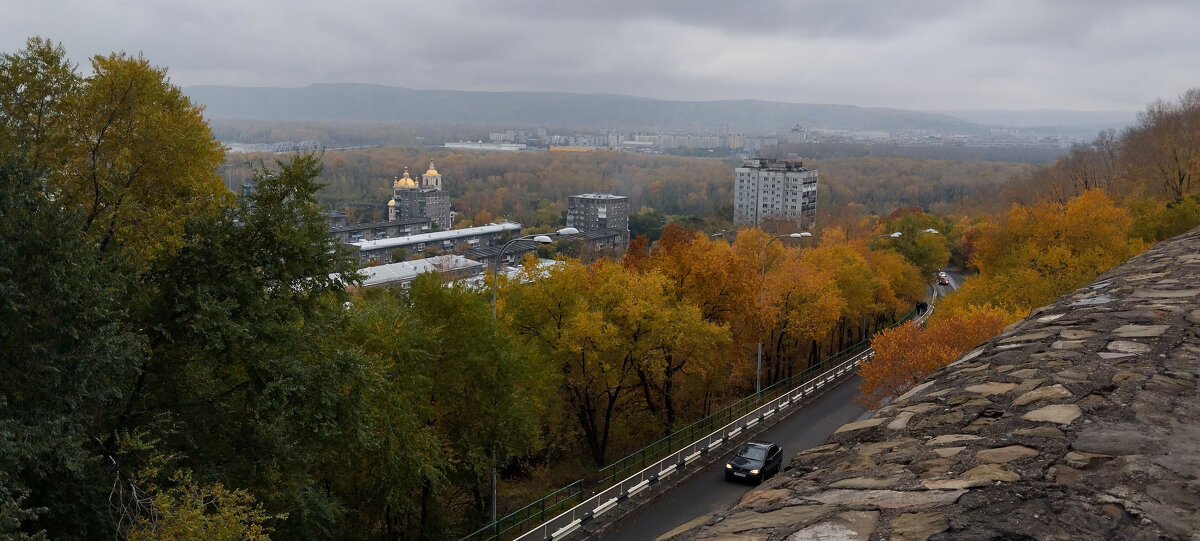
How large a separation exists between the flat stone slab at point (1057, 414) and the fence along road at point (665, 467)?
45.5 ft

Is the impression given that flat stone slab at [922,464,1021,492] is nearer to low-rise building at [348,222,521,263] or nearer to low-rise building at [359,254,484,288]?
low-rise building at [359,254,484,288]

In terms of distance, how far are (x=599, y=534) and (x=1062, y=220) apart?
96.6 feet

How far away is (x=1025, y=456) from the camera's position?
149 inches

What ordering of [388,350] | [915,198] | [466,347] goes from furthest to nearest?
1. [915,198]
2. [466,347]
3. [388,350]

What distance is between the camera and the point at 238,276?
1352cm

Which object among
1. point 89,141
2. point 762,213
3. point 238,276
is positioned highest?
point 89,141

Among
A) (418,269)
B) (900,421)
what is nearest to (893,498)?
(900,421)

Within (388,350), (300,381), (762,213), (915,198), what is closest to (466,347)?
(388,350)

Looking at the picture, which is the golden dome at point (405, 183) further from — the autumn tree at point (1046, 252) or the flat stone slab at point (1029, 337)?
the flat stone slab at point (1029, 337)

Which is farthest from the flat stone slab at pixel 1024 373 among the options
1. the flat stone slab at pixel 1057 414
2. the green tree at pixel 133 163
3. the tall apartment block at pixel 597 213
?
the tall apartment block at pixel 597 213

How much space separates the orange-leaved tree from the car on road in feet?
11.6

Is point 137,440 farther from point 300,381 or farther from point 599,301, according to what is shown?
point 599,301

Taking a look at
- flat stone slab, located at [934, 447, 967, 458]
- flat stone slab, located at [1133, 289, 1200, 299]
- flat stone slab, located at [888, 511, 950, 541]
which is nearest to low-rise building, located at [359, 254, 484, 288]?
flat stone slab, located at [1133, 289, 1200, 299]

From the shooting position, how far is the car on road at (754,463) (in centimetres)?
2072
